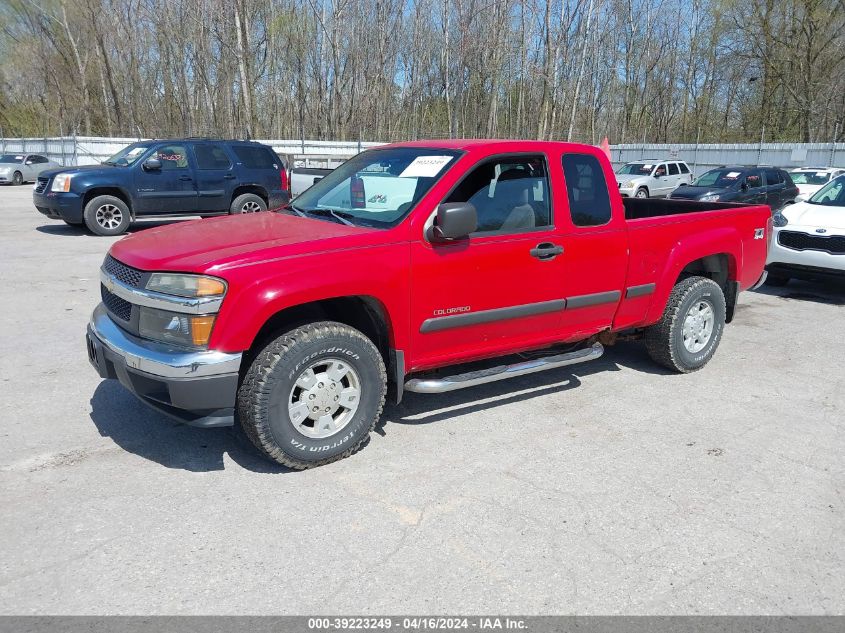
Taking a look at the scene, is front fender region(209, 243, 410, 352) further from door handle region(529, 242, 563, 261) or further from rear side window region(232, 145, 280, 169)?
rear side window region(232, 145, 280, 169)

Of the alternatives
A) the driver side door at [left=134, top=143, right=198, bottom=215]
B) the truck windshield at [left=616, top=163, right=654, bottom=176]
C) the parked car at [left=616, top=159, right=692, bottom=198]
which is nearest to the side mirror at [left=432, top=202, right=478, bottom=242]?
the driver side door at [left=134, top=143, right=198, bottom=215]

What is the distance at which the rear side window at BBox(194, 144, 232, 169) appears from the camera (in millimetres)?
13641

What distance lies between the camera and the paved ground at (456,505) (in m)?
2.88

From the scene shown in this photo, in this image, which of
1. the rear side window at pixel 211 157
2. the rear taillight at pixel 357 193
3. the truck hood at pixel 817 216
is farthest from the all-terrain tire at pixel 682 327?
the rear side window at pixel 211 157

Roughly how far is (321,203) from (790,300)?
698 cm

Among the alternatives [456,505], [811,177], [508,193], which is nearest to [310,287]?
[456,505]

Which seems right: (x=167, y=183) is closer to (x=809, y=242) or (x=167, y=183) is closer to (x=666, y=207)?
(x=666, y=207)

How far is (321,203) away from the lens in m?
4.86

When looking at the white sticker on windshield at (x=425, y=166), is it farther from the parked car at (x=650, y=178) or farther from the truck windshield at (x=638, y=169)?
the truck windshield at (x=638, y=169)

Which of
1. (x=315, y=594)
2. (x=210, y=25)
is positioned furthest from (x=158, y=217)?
(x=210, y=25)

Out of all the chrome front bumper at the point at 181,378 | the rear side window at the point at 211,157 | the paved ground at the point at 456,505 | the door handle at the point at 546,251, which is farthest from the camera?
the rear side window at the point at 211,157

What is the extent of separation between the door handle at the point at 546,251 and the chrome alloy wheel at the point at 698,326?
170 cm

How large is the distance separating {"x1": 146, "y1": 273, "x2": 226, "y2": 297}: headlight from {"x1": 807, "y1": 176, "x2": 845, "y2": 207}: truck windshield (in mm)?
9138

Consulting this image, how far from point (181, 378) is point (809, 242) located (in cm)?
832
